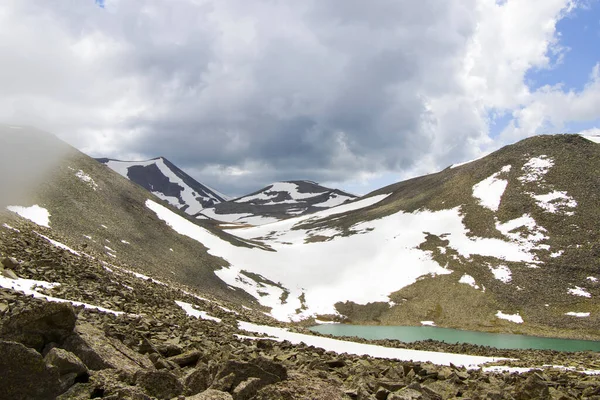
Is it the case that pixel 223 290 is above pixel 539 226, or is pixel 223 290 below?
below

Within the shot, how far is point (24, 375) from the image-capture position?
6.90m

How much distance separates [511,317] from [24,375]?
239ft

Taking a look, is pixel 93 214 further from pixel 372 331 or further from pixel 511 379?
pixel 511 379

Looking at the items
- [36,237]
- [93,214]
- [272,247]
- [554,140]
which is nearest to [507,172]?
[554,140]

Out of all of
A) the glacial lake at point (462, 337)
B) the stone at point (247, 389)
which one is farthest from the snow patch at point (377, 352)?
the glacial lake at point (462, 337)

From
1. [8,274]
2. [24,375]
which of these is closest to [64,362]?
[24,375]

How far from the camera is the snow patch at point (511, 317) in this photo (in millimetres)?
64713

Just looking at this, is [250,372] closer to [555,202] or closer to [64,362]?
[64,362]

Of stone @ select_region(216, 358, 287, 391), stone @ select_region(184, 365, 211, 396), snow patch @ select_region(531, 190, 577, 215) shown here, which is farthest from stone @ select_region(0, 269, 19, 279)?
snow patch @ select_region(531, 190, 577, 215)

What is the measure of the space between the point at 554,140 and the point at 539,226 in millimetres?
38079

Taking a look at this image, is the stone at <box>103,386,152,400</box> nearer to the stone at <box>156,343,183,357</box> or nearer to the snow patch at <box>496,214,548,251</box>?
the stone at <box>156,343,183,357</box>

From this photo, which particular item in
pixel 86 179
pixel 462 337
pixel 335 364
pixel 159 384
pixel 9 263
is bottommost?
pixel 462 337

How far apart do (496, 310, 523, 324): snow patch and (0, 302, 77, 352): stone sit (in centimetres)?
7059

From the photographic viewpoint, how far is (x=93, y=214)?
59.9 meters
